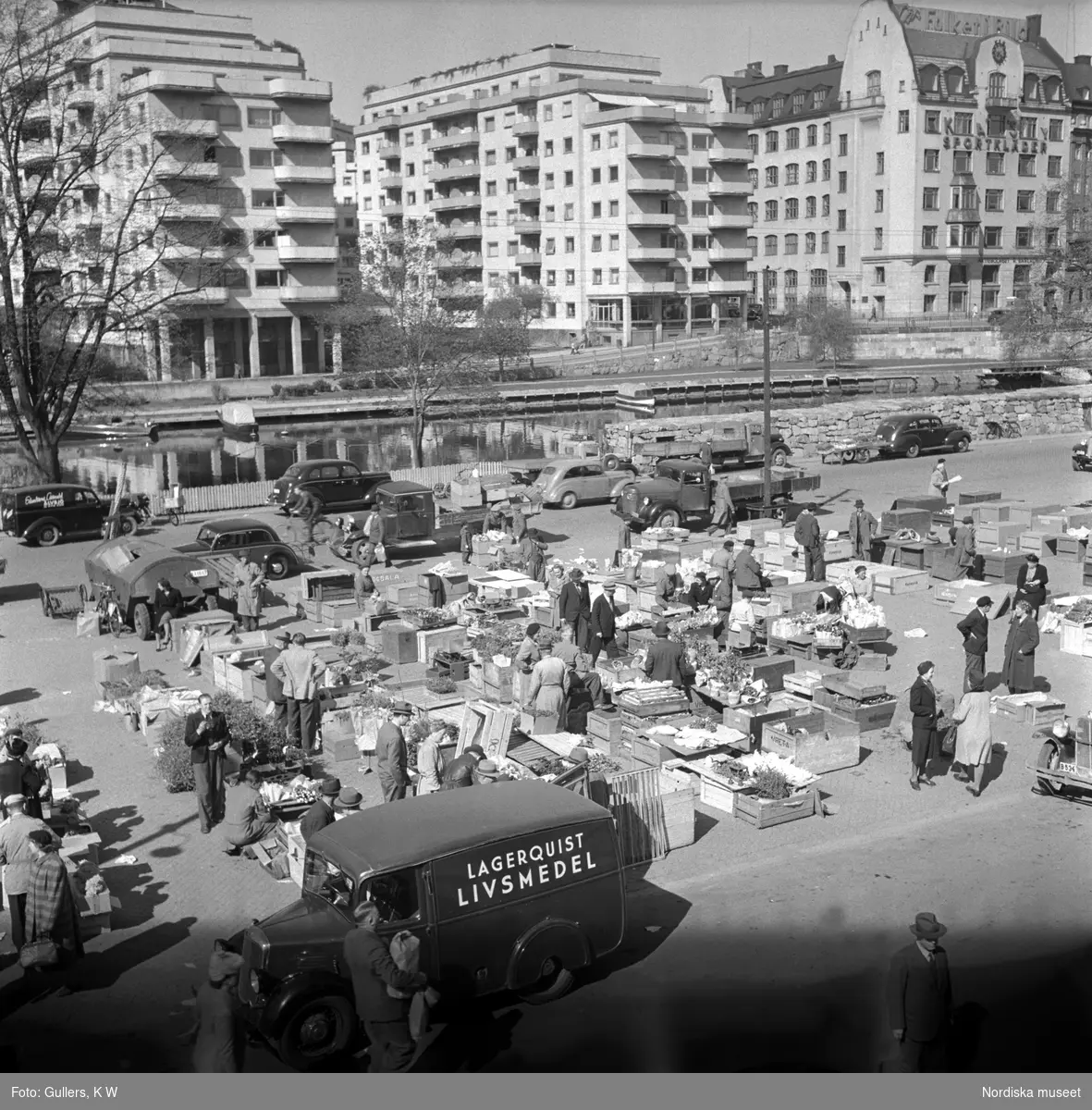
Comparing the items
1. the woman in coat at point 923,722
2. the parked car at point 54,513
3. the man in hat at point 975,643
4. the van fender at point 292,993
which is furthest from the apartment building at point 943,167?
the van fender at point 292,993

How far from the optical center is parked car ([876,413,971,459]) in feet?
143

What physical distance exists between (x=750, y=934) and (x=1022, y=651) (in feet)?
26.9

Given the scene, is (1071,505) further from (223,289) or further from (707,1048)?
(223,289)

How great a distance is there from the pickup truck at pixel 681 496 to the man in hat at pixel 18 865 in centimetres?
2086

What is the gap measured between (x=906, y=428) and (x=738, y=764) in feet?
104

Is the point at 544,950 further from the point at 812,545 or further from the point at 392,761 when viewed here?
the point at 812,545

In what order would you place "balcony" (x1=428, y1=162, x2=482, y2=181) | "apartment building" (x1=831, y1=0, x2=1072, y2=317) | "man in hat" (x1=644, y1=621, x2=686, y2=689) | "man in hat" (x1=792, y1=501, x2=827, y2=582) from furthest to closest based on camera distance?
"balcony" (x1=428, y1=162, x2=482, y2=181), "apartment building" (x1=831, y1=0, x2=1072, y2=317), "man in hat" (x1=792, y1=501, x2=827, y2=582), "man in hat" (x1=644, y1=621, x2=686, y2=689)

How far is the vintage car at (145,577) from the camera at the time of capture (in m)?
22.5

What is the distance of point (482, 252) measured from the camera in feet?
303

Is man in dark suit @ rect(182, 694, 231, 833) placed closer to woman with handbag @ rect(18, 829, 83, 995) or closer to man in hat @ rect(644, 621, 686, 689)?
woman with handbag @ rect(18, 829, 83, 995)

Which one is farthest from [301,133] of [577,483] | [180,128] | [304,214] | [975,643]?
[975,643]

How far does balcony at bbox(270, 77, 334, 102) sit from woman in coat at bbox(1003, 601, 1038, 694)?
2521 inches

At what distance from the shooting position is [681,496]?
3108cm


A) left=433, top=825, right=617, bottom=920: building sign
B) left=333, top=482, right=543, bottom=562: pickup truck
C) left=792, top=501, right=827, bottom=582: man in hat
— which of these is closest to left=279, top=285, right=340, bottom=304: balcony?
left=333, top=482, right=543, bottom=562: pickup truck
